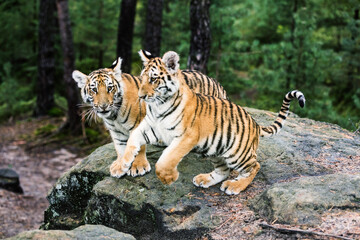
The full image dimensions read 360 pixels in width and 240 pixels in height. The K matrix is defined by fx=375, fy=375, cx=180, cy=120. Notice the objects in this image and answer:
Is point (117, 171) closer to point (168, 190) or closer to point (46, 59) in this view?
point (168, 190)

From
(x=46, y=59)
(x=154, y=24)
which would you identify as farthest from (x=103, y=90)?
(x=46, y=59)

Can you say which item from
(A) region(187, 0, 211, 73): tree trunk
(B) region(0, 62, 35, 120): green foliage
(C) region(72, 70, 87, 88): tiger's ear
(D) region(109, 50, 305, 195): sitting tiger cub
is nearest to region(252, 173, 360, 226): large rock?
(D) region(109, 50, 305, 195): sitting tiger cub

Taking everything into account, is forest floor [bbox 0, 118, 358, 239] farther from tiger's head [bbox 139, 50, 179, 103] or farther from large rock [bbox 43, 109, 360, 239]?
tiger's head [bbox 139, 50, 179, 103]

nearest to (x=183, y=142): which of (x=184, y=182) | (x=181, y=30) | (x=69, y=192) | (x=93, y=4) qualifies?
(x=184, y=182)

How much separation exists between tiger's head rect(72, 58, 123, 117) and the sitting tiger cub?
0.47 metres

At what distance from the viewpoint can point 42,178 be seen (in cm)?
959

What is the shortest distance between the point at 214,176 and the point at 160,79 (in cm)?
149

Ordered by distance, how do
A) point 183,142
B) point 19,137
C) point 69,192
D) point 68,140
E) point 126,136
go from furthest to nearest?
point 19,137 → point 68,140 → point 69,192 → point 126,136 → point 183,142

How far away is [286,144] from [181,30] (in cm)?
750

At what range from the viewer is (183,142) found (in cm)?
411

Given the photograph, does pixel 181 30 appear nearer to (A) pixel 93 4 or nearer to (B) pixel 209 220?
(A) pixel 93 4

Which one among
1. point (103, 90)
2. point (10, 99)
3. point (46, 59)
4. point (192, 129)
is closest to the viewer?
point (192, 129)

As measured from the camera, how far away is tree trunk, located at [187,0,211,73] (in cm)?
818

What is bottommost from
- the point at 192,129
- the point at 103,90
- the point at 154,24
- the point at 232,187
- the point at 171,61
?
the point at 232,187
